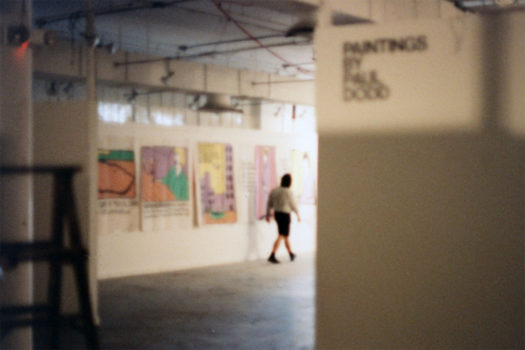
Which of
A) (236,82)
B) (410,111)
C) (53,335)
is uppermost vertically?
(236,82)

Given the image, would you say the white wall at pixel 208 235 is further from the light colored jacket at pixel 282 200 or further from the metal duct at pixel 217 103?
the metal duct at pixel 217 103

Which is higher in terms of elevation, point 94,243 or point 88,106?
point 88,106

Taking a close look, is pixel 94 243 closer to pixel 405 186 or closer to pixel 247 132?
pixel 405 186

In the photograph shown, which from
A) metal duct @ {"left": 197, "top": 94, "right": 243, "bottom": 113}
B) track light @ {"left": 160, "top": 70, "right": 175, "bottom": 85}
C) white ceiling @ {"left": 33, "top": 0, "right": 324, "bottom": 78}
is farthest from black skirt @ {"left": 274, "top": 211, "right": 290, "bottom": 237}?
track light @ {"left": 160, "top": 70, "right": 175, "bottom": 85}

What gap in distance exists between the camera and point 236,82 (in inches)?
556

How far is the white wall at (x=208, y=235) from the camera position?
981 centimetres

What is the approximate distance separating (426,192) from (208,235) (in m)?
8.69

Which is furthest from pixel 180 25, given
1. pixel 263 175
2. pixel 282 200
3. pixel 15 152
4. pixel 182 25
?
pixel 15 152

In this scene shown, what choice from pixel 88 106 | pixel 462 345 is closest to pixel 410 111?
pixel 462 345

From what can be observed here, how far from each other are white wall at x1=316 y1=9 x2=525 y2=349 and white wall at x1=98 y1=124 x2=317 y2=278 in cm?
725

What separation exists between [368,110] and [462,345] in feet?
3.45

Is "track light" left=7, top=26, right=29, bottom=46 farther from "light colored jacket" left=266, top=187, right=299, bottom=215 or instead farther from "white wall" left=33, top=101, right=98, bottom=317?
"light colored jacket" left=266, top=187, right=299, bottom=215

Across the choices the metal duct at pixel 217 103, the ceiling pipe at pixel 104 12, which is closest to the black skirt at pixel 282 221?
the metal duct at pixel 217 103

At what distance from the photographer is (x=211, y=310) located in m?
7.48
